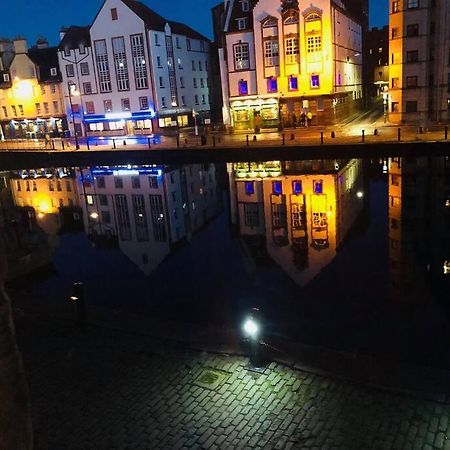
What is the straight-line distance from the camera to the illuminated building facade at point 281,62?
2207 inches

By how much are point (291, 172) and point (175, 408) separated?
1062 inches

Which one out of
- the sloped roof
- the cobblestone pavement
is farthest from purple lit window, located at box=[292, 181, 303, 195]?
the sloped roof

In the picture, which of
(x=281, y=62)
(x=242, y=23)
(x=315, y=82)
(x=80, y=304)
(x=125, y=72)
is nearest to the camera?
(x=80, y=304)

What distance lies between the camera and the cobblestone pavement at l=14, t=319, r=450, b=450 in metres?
7.94

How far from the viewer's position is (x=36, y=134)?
78812 millimetres

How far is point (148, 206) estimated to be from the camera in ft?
97.8

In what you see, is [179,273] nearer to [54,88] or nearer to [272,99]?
[272,99]

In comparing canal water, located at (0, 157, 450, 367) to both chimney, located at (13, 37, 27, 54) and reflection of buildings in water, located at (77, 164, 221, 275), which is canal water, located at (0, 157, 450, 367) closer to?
reflection of buildings in water, located at (77, 164, 221, 275)

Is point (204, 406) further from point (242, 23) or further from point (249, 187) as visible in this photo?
point (242, 23)

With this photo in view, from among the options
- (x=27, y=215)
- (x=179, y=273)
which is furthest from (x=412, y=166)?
(x=27, y=215)

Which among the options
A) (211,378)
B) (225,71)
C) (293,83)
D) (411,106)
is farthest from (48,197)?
(411,106)

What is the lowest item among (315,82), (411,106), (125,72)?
(411,106)

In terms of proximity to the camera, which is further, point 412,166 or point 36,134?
point 36,134

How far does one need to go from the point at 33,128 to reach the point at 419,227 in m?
73.8
